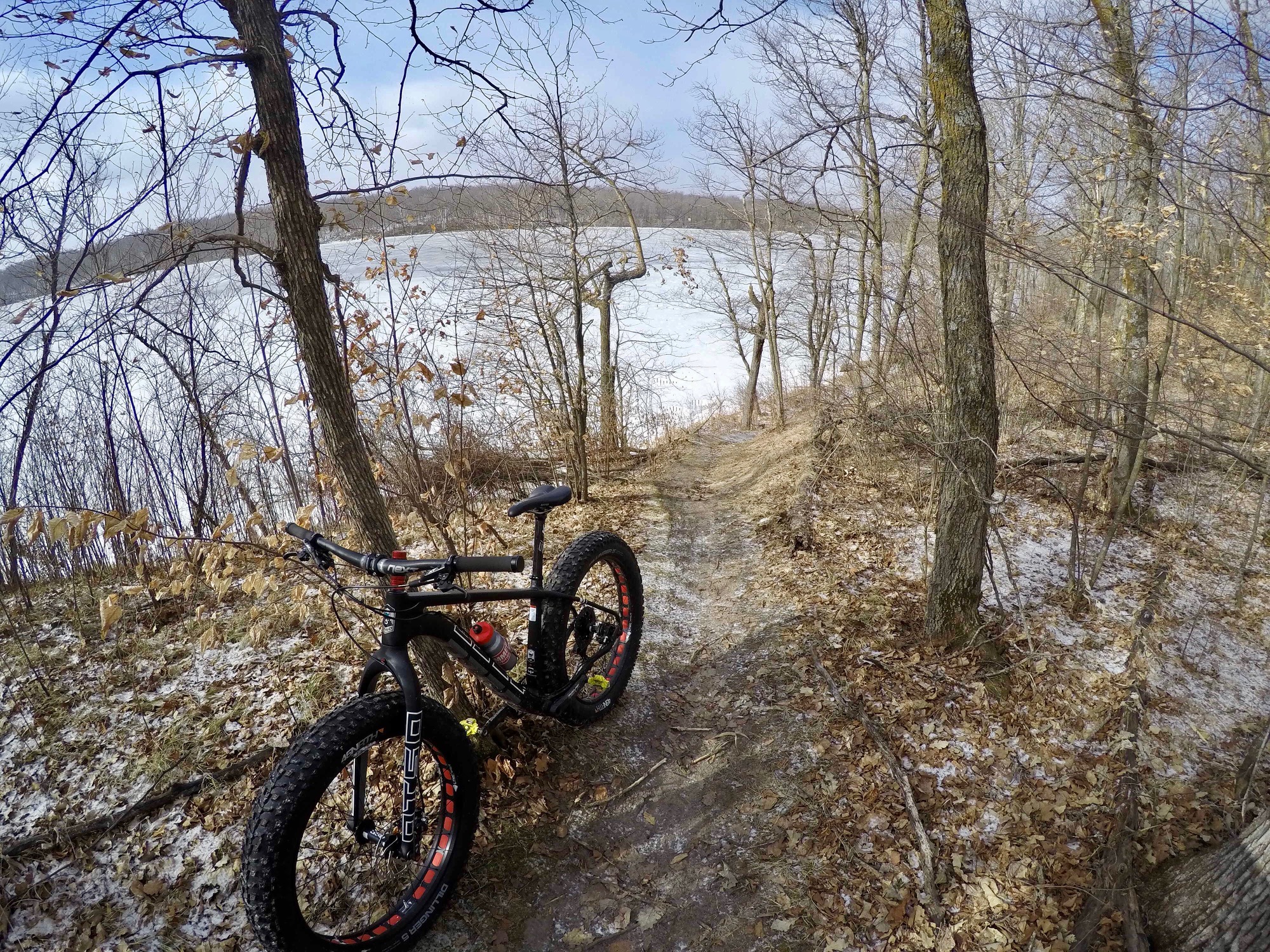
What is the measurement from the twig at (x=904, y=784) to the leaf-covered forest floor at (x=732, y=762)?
0.05 metres

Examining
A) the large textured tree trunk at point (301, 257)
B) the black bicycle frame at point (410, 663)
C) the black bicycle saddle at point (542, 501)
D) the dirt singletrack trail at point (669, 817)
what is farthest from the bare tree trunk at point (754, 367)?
the black bicycle frame at point (410, 663)

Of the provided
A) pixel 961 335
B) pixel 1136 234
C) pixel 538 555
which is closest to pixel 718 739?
pixel 538 555

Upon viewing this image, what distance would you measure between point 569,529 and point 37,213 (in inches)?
212

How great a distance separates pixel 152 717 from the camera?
3811mm

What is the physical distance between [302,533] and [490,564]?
2.49ft

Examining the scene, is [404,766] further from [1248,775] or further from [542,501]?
[1248,775]

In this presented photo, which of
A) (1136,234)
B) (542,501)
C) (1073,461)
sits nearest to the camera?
(542,501)

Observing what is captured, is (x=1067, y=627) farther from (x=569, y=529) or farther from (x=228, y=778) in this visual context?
(x=228, y=778)

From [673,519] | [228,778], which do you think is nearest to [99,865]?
[228,778]

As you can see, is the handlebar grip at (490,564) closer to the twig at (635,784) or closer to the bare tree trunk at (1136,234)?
the twig at (635,784)

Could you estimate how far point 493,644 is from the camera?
3.16 metres

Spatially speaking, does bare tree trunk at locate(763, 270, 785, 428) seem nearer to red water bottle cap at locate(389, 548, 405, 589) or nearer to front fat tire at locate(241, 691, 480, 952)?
red water bottle cap at locate(389, 548, 405, 589)

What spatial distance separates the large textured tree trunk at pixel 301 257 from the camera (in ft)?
9.13

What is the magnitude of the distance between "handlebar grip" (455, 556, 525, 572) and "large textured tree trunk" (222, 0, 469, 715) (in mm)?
1004
